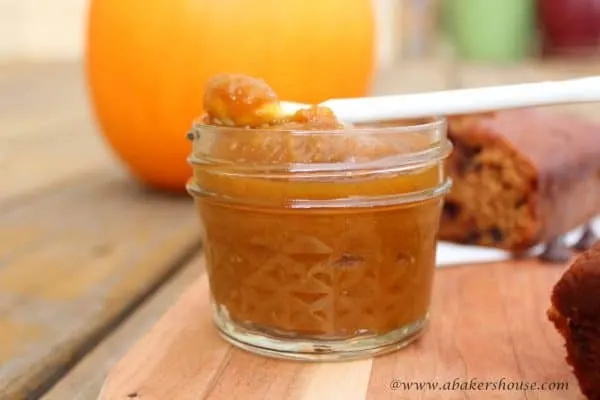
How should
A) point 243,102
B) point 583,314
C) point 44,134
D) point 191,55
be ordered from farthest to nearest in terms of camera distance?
point 44,134, point 191,55, point 243,102, point 583,314

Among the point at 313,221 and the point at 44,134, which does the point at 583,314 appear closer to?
the point at 313,221

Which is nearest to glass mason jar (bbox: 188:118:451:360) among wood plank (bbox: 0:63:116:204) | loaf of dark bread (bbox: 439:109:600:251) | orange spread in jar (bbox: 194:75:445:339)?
orange spread in jar (bbox: 194:75:445:339)

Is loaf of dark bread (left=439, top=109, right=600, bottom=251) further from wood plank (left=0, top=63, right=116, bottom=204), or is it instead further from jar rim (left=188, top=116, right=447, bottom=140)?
wood plank (left=0, top=63, right=116, bottom=204)

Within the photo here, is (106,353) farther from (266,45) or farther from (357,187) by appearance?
(266,45)

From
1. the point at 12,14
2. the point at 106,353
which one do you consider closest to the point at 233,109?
the point at 106,353

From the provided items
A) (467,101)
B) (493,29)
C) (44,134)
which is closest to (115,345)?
(467,101)

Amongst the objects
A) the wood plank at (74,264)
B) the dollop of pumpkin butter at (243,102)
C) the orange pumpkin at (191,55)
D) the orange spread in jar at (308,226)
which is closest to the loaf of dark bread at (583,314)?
the orange spread in jar at (308,226)
